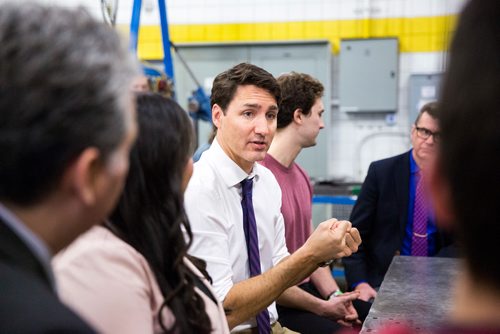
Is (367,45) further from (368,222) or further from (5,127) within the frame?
(5,127)

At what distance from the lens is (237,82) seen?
7.15 ft

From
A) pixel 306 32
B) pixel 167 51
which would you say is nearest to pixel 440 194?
pixel 167 51

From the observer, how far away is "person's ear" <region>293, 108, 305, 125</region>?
2889mm

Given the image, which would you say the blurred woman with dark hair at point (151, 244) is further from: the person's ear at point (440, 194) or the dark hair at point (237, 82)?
the dark hair at point (237, 82)

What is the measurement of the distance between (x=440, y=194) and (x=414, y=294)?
1.38 meters

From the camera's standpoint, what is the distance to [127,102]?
707 millimetres

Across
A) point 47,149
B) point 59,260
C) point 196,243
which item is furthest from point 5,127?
point 196,243

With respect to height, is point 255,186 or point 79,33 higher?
point 79,33

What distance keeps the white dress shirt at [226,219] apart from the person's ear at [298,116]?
2.26 feet

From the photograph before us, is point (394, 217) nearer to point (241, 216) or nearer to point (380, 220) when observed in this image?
point (380, 220)

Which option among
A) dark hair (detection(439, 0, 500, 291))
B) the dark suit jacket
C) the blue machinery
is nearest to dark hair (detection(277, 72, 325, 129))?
the dark suit jacket

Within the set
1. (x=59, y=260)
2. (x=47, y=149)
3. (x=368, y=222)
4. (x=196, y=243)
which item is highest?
(x=47, y=149)

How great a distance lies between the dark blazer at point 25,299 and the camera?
0.60 meters

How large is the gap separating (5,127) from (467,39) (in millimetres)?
503
